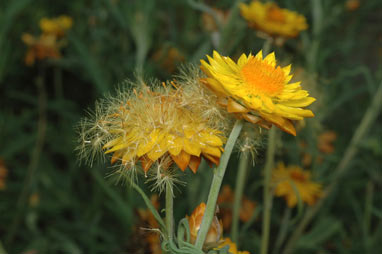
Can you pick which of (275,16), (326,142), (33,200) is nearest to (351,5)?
(326,142)

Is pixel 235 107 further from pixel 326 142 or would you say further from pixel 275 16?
pixel 326 142

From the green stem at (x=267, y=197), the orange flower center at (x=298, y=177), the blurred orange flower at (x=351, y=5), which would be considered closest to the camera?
the green stem at (x=267, y=197)

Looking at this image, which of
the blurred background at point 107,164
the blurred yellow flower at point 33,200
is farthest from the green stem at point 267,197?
the blurred yellow flower at point 33,200

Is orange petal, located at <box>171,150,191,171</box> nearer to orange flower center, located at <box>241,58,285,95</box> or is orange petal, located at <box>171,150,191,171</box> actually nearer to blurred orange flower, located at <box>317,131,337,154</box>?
orange flower center, located at <box>241,58,285,95</box>

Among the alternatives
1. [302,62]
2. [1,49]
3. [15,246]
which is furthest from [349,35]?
[15,246]

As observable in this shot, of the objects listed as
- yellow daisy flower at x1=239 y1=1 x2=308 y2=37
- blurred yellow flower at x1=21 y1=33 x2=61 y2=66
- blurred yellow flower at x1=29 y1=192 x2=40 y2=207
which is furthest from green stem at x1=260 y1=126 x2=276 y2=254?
blurred yellow flower at x1=21 y1=33 x2=61 y2=66

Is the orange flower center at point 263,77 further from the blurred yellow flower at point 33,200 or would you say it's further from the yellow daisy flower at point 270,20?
the blurred yellow flower at point 33,200

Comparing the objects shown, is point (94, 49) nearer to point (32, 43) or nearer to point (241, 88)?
point (32, 43)
